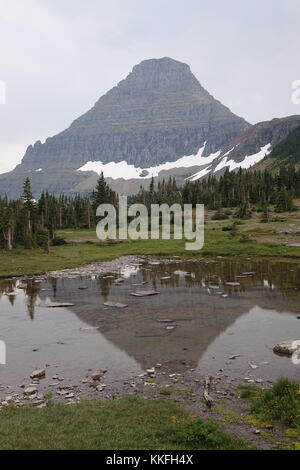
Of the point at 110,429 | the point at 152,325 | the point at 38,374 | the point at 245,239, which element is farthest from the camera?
the point at 245,239

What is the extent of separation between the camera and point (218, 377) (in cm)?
1761

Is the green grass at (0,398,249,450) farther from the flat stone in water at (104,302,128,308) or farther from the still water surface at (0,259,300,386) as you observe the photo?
the flat stone in water at (104,302,128,308)

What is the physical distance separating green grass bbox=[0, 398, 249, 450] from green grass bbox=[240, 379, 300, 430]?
97.2 inches

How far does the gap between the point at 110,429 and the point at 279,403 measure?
620 cm

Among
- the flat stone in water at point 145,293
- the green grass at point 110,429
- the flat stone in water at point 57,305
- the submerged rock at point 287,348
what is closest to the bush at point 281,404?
the green grass at point 110,429

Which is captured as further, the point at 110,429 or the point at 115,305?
the point at 115,305

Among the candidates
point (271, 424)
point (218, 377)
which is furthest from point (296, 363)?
point (271, 424)

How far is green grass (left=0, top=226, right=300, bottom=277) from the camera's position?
54.2 m

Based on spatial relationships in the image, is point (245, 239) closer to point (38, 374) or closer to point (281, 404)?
point (38, 374)

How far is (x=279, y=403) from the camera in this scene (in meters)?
13.8

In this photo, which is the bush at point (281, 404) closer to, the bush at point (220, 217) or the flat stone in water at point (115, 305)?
the flat stone in water at point (115, 305)

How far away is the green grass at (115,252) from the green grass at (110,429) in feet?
124

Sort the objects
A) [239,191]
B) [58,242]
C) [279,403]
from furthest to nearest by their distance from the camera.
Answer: [239,191] < [58,242] < [279,403]

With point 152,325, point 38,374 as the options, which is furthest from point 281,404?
point 152,325
